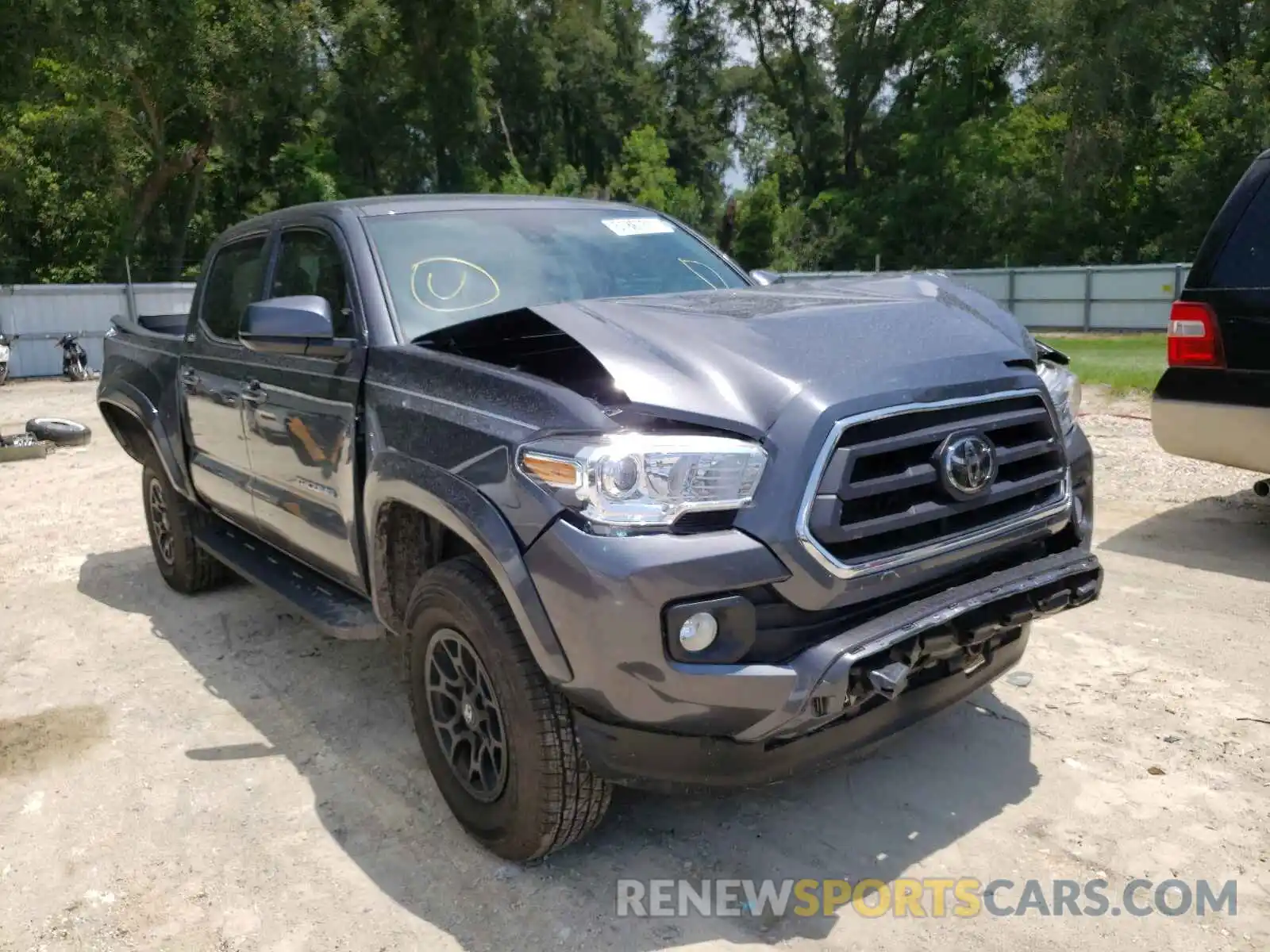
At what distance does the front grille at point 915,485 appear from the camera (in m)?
2.68

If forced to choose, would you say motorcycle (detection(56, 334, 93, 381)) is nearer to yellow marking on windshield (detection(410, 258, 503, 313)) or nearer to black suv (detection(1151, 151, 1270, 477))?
yellow marking on windshield (detection(410, 258, 503, 313))

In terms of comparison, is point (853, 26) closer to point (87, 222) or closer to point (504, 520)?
point (87, 222)

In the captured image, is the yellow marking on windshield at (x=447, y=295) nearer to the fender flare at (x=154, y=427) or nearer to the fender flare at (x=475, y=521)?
the fender flare at (x=475, y=521)

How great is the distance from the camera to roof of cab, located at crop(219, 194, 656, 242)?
4.16m

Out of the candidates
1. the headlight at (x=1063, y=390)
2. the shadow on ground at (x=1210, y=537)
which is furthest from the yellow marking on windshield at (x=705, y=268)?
the shadow on ground at (x=1210, y=537)

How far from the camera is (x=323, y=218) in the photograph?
4.21 metres

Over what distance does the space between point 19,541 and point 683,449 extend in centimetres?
639

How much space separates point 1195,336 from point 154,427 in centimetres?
547

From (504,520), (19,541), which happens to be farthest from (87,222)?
(504,520)

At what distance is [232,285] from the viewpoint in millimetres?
5172

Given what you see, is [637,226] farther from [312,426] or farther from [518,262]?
[312,426]

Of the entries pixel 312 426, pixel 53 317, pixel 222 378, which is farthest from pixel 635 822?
pixel 53 317

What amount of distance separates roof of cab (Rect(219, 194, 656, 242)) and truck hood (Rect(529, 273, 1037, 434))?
3.76 feet

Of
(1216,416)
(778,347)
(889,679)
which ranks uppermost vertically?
(778,347)
